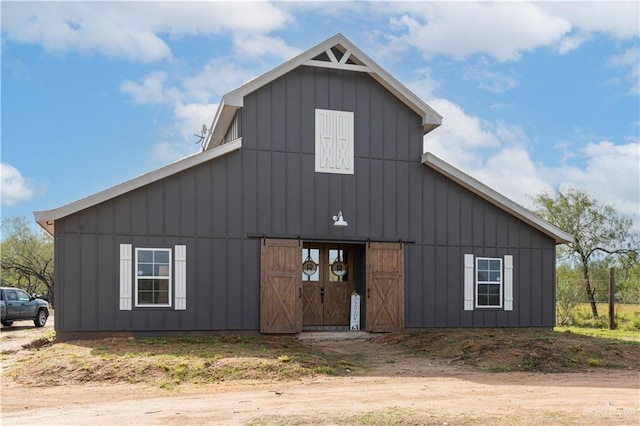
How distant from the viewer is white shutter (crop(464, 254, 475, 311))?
20422 mm

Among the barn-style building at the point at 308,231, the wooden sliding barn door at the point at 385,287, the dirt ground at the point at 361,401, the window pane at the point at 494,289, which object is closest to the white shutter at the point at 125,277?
the barn-style building at the point at 308,231

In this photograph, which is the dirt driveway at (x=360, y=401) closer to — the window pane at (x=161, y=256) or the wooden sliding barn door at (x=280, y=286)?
the wooden sliding barn door at (x=280, y=286)

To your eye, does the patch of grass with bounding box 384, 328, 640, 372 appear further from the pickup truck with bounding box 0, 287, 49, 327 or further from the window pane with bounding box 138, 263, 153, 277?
the pickup truck with bounding box 0, 287, 49, 327

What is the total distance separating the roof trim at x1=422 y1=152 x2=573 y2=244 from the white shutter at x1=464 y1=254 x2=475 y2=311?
1695 millimetres

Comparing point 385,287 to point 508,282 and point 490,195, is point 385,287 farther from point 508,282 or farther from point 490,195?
point 490,195

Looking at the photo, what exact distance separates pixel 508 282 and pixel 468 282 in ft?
4.11

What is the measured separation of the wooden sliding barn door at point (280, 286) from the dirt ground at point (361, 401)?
517 cm

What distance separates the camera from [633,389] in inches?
479

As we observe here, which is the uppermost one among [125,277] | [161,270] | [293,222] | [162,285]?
[293,222]

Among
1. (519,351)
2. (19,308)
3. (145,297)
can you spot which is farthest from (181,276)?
(19,308)

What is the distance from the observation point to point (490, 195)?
20.4m

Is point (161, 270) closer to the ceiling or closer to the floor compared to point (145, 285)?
closer to the ceiling

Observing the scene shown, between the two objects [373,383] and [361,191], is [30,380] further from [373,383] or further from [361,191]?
[361,191]

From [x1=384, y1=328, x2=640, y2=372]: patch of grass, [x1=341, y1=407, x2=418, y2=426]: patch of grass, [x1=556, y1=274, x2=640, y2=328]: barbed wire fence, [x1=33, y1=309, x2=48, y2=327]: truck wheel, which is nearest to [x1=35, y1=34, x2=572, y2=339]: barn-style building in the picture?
[x1=384, y1=328, x2=640, y2=372]: patch of grass
